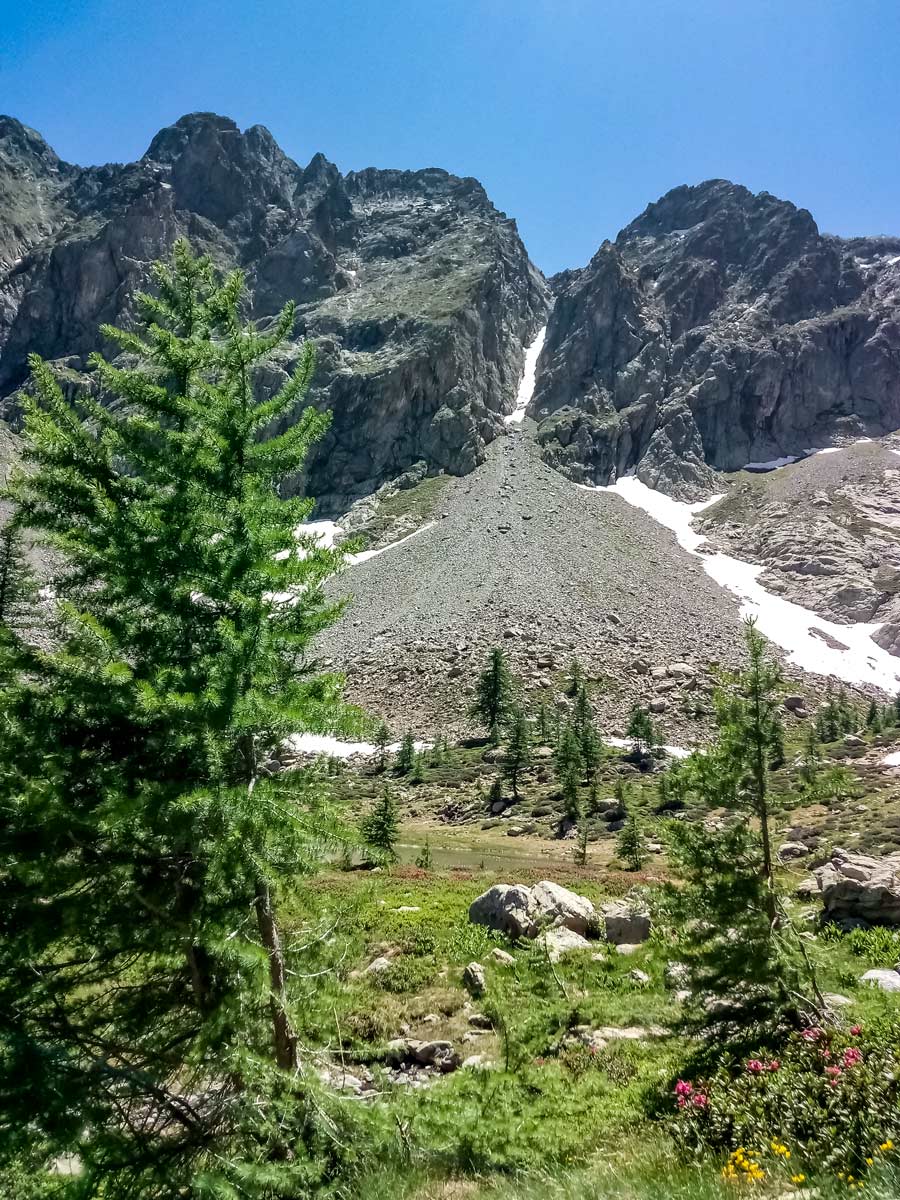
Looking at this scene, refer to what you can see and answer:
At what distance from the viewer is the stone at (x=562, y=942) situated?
47.5 feet

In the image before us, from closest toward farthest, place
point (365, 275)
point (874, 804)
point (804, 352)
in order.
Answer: point (874, 804) < point (804, 352) < point (365, 275)

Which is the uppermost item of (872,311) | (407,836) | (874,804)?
(872,311)

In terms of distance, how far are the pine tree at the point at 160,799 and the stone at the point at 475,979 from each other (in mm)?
8725

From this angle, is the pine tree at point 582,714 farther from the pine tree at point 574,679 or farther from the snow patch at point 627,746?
the pine tree at point 574,679

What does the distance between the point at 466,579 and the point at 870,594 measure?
58090 mm

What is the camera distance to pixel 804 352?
482 feet

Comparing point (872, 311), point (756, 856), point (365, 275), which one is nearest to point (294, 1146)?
point (756, 856)

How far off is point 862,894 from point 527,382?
555ft

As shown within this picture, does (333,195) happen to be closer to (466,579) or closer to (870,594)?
(466,579)

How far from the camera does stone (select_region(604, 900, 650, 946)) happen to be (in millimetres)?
16312

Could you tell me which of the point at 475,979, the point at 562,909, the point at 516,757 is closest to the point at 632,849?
the point at 562,909

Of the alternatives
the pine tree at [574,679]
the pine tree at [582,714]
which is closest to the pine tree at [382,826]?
the pine tree at [582,714]

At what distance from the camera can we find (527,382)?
6762 inches

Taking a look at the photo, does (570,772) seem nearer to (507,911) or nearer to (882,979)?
(507,911)
